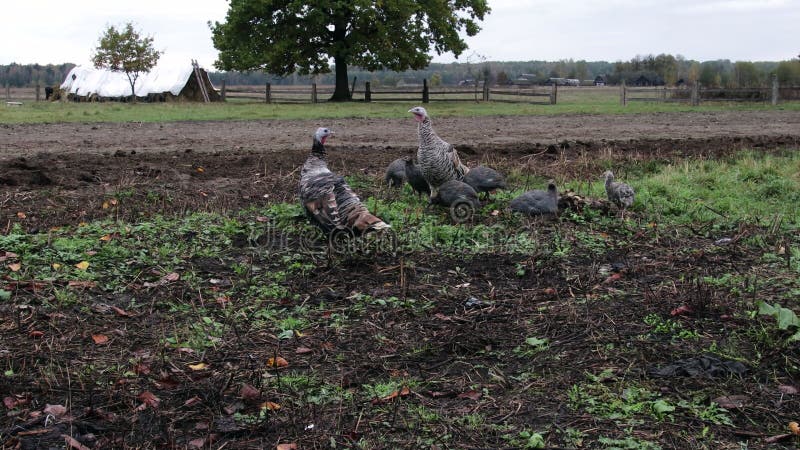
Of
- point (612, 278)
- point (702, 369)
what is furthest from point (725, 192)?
point (702, 369)

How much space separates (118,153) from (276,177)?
3.17 meters

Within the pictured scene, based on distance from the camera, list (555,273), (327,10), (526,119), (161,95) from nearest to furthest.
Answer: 1. (555,273)
2. (526,119)
3. (327,10)
4. (161,95)

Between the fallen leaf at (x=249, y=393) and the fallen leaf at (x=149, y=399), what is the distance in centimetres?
48

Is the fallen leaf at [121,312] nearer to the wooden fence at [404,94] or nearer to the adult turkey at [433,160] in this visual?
the adult turkey at [433,160]

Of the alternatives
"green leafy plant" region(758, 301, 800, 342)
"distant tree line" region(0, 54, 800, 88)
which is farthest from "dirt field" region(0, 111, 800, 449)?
"distant tree line" region(0, 54, 800, 88)

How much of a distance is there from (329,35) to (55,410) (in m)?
34.2

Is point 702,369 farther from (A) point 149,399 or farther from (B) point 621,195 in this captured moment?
(B) point 621,195

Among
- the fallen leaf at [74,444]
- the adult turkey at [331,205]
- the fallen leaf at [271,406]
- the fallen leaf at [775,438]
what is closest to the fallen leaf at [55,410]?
the fallen leaf at [74,444]

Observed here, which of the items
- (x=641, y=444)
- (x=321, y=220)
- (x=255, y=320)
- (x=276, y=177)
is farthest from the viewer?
(x=276, y=177)

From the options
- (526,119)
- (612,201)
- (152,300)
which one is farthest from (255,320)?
(526,119)

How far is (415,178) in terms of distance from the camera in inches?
388

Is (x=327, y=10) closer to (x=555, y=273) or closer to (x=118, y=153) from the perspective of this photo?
(x=118, y=153)

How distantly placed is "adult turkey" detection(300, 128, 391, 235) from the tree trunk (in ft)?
100

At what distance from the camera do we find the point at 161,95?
40.0 metres
